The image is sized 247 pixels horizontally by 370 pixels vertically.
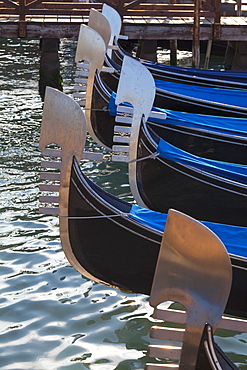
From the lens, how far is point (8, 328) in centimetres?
379

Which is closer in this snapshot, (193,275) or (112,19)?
(193,275)

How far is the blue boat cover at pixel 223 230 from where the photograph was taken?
346 cm

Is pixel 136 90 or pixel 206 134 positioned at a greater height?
pixel 136 90

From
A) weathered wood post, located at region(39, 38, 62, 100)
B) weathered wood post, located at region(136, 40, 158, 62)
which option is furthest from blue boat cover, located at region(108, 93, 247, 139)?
weathered wood post, located at region(136, 40, 158, 62)

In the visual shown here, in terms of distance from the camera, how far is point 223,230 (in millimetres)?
3605

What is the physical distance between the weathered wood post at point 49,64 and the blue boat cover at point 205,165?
413 centimetres

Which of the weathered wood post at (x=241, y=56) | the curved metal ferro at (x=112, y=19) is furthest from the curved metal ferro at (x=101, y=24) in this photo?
the weathered wood post at (x=241, y=56)

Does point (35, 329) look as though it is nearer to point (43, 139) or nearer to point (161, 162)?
point (43, 139)

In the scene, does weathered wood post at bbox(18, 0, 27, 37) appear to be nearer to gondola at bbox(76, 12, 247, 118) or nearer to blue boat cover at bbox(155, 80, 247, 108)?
gondola at bbox(76, 12, 247, 118)

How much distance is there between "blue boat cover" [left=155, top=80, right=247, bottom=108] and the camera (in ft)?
19.6

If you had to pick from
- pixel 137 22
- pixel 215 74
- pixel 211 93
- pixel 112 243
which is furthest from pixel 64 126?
pixel 137 22

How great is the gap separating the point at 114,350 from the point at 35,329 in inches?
18.5

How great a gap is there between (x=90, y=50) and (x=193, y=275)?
13.1ft

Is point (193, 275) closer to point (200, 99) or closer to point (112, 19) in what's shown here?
point (200, 99)
